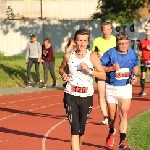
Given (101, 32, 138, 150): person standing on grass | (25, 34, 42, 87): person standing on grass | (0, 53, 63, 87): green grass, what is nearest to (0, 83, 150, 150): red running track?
(101, 32, 138, 150): person standing on grass

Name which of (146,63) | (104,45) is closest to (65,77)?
(104,45)

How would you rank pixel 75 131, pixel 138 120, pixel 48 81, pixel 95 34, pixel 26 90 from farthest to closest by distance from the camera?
1. pixel 95 34
2. pixel 48 81
3. pixel 26 90
4. pixel 138 120
5. pixel 75 131

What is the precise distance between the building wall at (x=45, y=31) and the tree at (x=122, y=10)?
94 centimetres

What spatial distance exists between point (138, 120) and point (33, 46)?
10300mm

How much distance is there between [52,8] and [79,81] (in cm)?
4777

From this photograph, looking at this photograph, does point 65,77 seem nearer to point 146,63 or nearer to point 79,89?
point 79,89

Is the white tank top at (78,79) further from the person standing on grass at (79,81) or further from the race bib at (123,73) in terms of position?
the race bib at (123,73)

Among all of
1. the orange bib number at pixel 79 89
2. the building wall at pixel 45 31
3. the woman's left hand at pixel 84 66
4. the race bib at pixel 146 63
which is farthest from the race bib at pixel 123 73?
the building wall at pixel 45 31

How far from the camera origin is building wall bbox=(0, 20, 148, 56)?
38719mm

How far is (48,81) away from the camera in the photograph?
93.4 feet

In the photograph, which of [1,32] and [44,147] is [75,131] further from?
[1,32]

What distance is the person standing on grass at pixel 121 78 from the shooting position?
1219 cm

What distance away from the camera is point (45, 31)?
39719 mm

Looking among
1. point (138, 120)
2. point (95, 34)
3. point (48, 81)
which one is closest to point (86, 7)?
point (95, 34)
